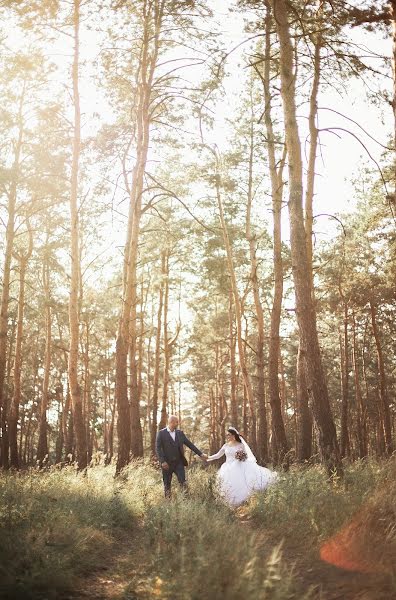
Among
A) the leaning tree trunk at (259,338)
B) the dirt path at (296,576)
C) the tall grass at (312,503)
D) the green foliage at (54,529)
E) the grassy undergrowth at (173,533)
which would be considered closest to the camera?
the grassy undergrowth at (173,533)

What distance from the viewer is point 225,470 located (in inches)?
407

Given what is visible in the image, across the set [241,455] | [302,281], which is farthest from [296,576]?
[241,455]

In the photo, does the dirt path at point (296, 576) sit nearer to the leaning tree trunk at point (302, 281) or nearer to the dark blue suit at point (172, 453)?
the leaning tree trunk at point (302, 281)

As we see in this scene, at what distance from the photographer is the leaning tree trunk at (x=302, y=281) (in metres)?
8.23

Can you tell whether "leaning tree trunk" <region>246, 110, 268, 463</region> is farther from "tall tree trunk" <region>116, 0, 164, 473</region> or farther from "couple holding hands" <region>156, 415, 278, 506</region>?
"couple holding hands" <region>156, 415, 278, 506</region>

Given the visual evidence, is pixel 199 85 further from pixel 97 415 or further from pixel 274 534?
pixel 97 415

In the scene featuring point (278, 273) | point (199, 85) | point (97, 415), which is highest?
point (199, 85)

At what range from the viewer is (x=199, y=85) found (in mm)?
13695

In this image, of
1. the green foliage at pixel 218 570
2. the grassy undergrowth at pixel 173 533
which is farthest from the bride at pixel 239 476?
the green foliage at pixel 218 570

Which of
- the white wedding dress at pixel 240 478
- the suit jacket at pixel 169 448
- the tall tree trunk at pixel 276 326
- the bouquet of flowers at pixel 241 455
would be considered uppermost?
the tall tree trunk at pixel 276 326

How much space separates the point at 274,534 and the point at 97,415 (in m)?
47.9

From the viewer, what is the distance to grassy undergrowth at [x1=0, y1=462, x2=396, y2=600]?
11.7ft

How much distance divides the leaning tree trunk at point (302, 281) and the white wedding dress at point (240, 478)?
207 cm

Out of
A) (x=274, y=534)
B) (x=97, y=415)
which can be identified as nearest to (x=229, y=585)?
(x=274, y=534)
